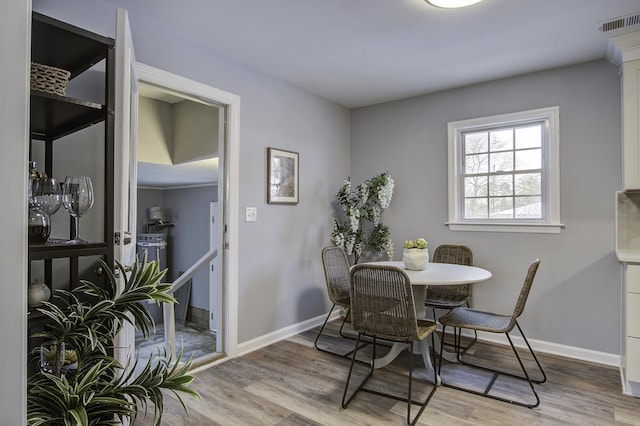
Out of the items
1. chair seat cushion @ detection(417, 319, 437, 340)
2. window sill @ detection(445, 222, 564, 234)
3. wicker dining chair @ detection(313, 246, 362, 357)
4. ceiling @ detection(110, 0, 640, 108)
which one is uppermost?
ceiling @ detection(110, 0, 640, 108)

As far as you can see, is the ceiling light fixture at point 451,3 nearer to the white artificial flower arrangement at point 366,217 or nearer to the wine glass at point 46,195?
the white artificial flower arrangement at point 366,217

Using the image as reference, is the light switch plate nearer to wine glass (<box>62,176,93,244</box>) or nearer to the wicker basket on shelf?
wine glass (<box>62,176,93,244</box>)

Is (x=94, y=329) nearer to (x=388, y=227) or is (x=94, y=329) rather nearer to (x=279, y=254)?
(x=279, y=254)

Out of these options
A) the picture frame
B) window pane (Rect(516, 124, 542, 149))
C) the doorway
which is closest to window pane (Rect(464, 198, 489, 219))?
window pane (Rect(516, 124, 542, 149))

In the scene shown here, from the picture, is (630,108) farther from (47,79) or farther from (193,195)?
(193,195)

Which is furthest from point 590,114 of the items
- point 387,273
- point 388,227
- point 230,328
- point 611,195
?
point 230,328

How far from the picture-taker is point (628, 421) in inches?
86.8

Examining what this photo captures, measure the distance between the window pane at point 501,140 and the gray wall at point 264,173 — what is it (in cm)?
161

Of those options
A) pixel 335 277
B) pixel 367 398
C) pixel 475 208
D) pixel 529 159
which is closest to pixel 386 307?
pixel 367 398

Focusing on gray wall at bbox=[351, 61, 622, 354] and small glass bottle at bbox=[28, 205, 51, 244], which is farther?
gray wall at bbox=[351, 61, 622, 354]

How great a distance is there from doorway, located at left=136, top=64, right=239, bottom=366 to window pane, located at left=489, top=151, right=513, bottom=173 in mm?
2420

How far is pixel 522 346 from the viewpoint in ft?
11.2

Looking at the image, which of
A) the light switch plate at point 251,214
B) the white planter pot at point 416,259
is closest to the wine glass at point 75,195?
the light switch plate at point 251,214

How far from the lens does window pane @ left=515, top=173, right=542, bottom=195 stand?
343 centimetres
